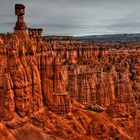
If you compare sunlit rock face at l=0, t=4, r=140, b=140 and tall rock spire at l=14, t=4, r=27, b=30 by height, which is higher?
tall rock spire at l=14, t=4, r=27, b=30

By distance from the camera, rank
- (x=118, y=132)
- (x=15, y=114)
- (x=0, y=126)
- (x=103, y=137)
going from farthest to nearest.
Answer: (x=118, y=132) → (x=103, y=137) → (x=15, y=114) → (x=0, y=126)

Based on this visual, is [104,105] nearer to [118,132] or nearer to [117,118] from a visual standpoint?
[117,118]

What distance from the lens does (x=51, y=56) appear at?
4341 cm

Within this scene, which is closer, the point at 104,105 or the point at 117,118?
the point at 117,118

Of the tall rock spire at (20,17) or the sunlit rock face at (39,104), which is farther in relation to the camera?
the tall rock spire at (20,17)

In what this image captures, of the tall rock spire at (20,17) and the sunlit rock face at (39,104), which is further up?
the tall rock spire at (20,17)

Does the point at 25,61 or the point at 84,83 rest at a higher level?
the point at 25,61

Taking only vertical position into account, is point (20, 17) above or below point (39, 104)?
above

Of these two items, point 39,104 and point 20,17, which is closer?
point 39,104

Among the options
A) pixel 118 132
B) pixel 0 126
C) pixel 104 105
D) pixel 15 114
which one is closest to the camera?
pixel 0 126

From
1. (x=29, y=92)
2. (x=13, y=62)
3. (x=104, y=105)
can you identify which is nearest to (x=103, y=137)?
(x=29, y=92)

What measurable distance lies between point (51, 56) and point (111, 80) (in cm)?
2440

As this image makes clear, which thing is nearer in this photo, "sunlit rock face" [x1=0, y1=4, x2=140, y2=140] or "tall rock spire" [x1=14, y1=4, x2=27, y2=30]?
"sunlit rock face" [x1=0, y1=4, x2=140, y2=140]

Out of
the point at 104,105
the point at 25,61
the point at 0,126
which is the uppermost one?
the point at 25,61
